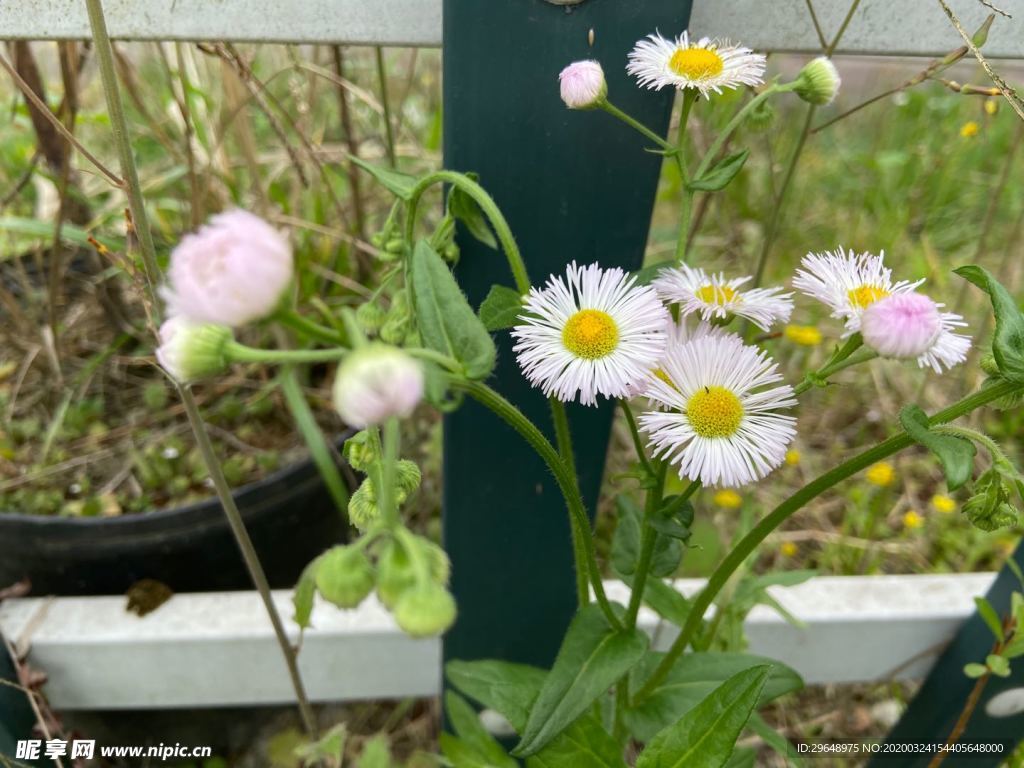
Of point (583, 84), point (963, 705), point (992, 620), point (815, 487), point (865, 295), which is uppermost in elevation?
point (583, 84)

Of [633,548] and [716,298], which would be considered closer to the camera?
[716,298]

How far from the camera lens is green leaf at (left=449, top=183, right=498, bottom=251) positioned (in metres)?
0.47

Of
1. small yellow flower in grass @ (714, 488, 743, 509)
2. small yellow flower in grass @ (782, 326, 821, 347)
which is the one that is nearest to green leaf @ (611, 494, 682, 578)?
small yellow flower in grass @ (714, 488, 743, 509)

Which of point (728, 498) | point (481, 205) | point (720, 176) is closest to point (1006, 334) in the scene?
point (720, 176)

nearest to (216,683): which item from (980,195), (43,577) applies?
(43,577)

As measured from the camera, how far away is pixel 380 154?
110cm

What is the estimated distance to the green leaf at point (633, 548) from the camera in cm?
→ 51

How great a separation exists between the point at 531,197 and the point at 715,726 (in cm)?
36

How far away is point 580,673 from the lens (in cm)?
49

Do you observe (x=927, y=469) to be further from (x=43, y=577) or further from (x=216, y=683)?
(x=43, y=577)

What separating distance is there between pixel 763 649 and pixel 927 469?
0.55 m

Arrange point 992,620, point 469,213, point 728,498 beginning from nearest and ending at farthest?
point 469,213
point 992,620
point 728,498

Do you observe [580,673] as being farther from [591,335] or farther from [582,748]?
[591,335]

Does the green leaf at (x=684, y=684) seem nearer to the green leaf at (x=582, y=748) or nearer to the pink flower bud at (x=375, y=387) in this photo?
the green leaf at (x=582, y=748)
